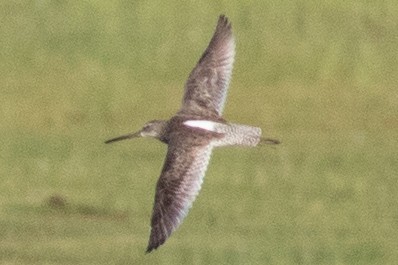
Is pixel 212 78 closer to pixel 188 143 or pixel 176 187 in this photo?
pixel 188 143

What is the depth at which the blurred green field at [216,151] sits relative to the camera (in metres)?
20.5

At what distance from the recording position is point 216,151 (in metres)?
25.5

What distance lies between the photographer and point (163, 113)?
28.7 metres

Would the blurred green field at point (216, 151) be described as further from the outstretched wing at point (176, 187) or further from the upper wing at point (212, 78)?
the outstretched wing at point (176, 187)

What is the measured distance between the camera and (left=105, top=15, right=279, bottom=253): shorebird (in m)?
14.0

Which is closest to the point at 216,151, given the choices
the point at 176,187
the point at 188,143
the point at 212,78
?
the point at 212,78

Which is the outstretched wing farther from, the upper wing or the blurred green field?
the blurred green field

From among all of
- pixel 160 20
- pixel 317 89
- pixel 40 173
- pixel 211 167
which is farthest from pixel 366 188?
pixel 160 20

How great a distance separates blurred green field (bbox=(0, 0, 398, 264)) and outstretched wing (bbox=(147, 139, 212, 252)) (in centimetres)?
475

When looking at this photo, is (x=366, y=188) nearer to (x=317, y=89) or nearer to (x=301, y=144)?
(x=301, y=144)

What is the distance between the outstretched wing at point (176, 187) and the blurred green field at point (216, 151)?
4.75 metres

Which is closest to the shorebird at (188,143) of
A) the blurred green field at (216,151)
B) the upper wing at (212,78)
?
the upper wing at (212,78)

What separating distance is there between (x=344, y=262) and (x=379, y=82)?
441 inches

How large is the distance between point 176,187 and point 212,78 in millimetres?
2267
